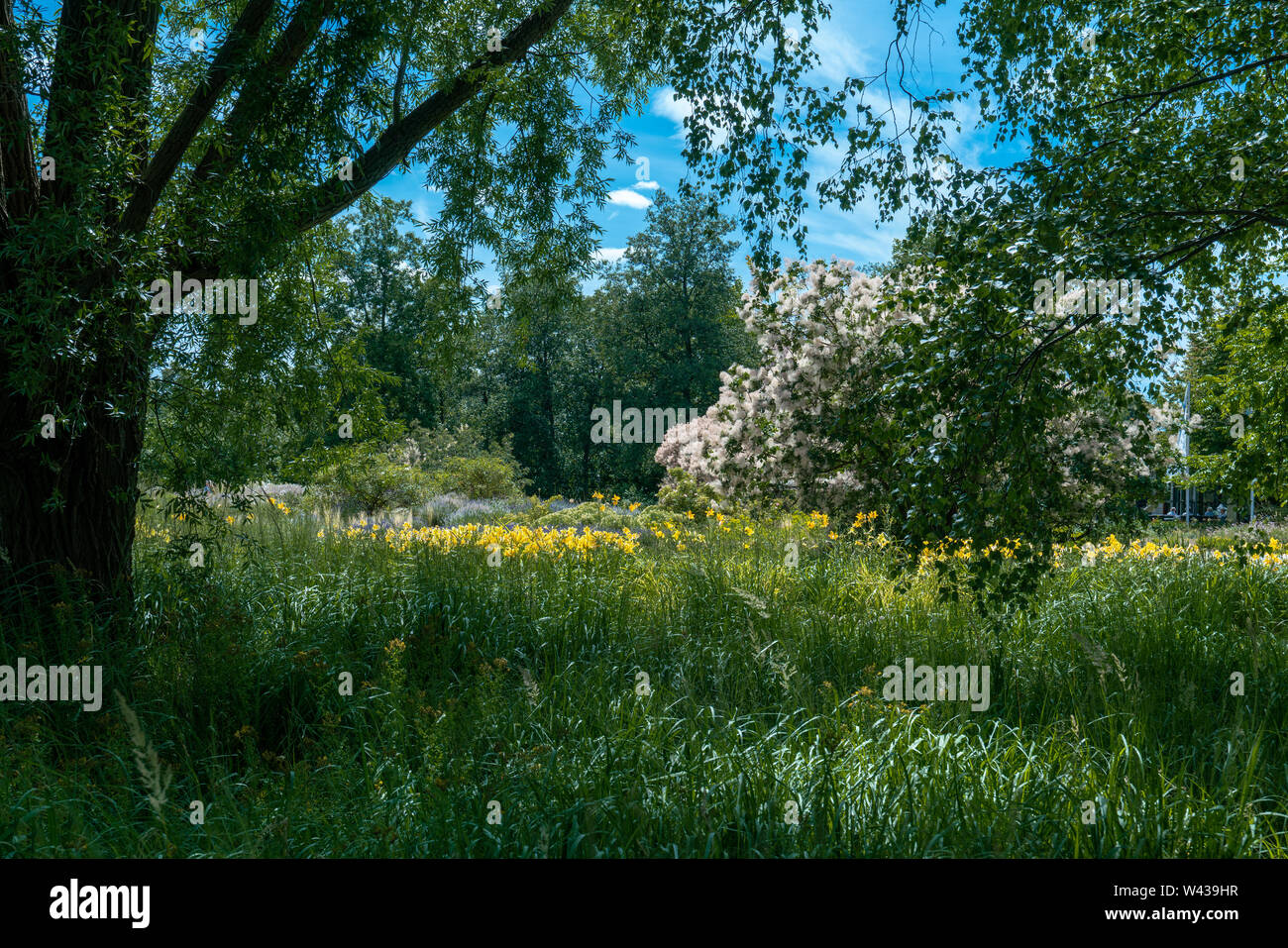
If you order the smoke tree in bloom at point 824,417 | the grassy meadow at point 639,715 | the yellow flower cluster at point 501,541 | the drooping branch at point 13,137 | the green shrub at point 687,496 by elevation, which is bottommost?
the grassy meadow at point 639,715

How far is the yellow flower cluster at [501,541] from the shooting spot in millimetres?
7637

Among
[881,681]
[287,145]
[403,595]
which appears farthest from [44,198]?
[881,681]

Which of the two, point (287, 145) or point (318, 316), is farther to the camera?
point (318, 316)

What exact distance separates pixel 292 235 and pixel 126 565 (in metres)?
2.60

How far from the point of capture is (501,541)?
26.5 feet

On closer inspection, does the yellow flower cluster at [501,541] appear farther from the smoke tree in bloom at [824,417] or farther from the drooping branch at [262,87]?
the drooping branch at [262,87]

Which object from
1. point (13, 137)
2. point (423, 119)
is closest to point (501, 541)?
point (423, 119)

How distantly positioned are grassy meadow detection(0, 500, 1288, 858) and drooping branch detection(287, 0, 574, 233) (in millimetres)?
2732

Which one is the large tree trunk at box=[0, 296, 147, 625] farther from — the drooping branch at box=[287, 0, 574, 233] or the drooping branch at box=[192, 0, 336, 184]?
the drooping branch at box=[287, 0, 574, 233]

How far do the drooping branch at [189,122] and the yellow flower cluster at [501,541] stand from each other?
337 cm

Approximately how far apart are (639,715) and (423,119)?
495cm

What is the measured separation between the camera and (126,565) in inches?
218

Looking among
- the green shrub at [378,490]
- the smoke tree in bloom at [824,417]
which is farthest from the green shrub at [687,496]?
the green shrub at [378,490]
